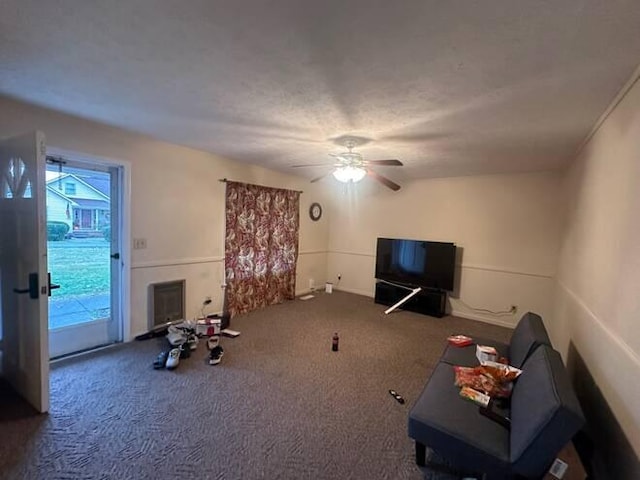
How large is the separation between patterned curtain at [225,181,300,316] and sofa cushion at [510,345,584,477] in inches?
145

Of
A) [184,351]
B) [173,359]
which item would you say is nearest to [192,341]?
[184,351]

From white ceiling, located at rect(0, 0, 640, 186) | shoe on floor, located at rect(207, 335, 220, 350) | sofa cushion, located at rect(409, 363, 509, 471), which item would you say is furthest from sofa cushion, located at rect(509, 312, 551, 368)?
shoe on floor, located at rect(207, 335, 220, 350)

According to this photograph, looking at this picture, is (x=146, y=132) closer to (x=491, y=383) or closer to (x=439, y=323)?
(x=491, y=383)

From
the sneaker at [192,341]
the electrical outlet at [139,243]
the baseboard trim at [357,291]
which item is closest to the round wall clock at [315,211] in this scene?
the baseboard trim at [357,291]

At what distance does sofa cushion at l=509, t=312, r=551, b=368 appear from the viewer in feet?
7.16

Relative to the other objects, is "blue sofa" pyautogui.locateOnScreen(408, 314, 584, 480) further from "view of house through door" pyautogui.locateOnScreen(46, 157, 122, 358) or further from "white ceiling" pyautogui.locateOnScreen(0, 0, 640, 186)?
"view of house through door" pyautogui.locateOnScreen(46, 157, 122, 358)

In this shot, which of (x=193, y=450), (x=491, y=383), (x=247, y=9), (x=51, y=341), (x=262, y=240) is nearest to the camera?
(x=247, y=9)

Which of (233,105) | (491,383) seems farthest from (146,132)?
(491,383)

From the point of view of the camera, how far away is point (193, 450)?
74.1 inches

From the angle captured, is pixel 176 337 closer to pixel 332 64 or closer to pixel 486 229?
pixel 332 64

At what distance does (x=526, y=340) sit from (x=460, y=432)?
1.14 m

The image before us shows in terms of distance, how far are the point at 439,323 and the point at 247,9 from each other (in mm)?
4406

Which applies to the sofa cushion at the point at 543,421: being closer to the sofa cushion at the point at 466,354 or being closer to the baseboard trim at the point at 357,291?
the sofa cushion at the point at 466,354

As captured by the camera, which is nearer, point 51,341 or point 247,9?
point 247,9
